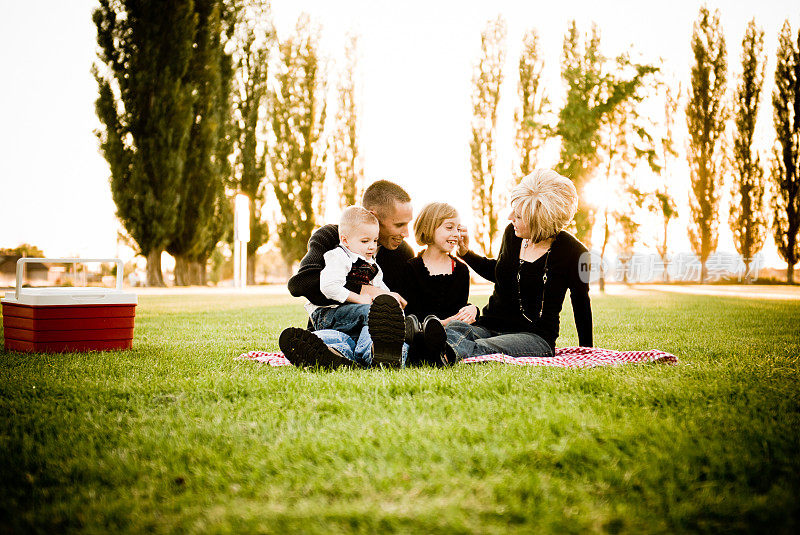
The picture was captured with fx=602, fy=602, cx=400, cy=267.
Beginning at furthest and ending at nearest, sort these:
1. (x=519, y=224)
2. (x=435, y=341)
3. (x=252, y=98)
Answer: (x=252, y=98) < (x=519, y=224) < (x=435, y=341)

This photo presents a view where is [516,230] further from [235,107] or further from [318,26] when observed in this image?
[318,26]

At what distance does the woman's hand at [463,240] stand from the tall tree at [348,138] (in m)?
23.0

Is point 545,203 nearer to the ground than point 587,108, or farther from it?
nearer to the ground

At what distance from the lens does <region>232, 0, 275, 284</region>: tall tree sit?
2445 centimetres

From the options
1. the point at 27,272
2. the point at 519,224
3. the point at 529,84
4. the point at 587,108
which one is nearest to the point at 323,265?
the point at 519,224

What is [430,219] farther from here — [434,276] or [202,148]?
[202,148]

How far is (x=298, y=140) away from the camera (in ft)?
86.0

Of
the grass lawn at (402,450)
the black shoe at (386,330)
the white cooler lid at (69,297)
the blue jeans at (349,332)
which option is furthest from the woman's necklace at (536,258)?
the white cooler lid at (69,297)

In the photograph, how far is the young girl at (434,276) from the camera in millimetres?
3848

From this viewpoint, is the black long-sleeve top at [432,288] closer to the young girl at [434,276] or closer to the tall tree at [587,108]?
the young girl at [434,276]

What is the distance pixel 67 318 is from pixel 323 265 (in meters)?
1.82

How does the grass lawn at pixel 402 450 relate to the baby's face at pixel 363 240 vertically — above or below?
below

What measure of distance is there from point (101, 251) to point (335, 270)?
65.7 ft

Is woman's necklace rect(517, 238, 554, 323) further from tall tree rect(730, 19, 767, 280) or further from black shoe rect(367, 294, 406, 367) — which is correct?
tall tree rect(730, 19, 767, 280)
